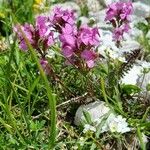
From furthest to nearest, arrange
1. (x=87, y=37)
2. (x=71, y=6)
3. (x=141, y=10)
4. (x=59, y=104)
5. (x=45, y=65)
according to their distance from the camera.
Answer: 1. (x=71, y=6)
2. (x=141, y=10)
3. (x=59, y=104)
4. (x=45, y=65)
5. (x=87, y=37)

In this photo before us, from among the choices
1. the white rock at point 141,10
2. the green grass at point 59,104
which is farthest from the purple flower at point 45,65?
the white rock at point 141,10

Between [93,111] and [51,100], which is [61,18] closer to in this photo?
[93,111]

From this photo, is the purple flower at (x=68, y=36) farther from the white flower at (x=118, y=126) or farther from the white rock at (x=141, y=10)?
the white rock at (x=141, y=10)

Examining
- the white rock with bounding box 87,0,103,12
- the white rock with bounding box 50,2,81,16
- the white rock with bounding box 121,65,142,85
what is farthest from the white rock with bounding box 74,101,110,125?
the white rock with bounding box 50,2,81,16

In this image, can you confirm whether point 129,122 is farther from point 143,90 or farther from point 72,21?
point 72,21

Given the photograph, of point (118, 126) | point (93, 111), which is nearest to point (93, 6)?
point (93, 111)
